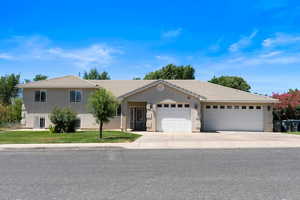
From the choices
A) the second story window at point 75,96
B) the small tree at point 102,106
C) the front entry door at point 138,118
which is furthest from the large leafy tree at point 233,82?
the small tree at point 102,106

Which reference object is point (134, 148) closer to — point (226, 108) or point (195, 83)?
point (226, 108)

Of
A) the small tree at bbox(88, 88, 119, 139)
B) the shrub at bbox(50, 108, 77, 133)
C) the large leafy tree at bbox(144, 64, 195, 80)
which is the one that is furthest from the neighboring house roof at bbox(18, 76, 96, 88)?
the large leafy tree at bbox(144, 64, 195, 80)

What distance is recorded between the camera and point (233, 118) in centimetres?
2384

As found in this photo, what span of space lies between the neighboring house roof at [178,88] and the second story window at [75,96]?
69 cm

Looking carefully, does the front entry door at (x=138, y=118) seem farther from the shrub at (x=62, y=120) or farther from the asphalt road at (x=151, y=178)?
the asphalt road at (x=151, y=178)

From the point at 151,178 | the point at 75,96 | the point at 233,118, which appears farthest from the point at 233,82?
the point at 151,178

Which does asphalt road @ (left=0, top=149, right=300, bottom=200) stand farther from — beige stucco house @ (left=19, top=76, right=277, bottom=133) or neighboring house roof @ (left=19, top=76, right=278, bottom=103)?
neighboring house roof @ (left=19, top=76, right=278, bottom=103)

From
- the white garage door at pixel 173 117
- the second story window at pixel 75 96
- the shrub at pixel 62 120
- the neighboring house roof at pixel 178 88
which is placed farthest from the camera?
the second story window at pixel 75 96

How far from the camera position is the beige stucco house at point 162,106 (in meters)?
22.8

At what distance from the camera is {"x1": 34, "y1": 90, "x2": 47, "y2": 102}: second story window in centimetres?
2528

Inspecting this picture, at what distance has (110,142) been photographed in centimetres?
1501

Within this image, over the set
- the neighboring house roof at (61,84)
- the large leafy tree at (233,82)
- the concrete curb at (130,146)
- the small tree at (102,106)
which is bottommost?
the concrete curb at (130,146)

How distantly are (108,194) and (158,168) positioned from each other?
3085 mm

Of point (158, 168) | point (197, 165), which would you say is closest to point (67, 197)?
point (158, 168)
